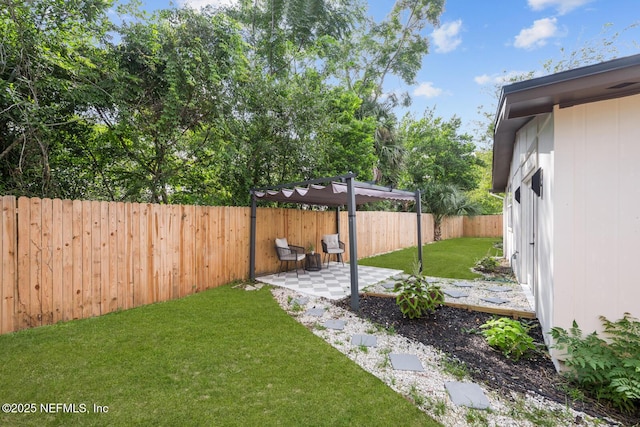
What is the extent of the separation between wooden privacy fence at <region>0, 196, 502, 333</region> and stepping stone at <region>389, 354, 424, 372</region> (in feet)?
12.8

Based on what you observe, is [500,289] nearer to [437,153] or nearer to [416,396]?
[416,396]

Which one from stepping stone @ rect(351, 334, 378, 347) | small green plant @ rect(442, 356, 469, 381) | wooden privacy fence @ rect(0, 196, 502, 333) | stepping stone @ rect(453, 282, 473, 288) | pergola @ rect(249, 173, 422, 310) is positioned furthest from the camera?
stepping stone @ rect(453, 282, 473, 288)

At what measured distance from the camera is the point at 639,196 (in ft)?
7.86

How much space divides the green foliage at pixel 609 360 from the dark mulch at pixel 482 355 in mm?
110

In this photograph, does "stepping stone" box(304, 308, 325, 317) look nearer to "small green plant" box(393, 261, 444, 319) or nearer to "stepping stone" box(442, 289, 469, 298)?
"small green plant" box(393, 261, 444, 319)

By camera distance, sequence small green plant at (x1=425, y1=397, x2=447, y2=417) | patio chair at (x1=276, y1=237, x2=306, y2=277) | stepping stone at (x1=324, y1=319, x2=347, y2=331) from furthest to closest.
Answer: patio chair at (x1=276, y1=237, x2=306, y2=277), stepping stone at (x1=324, y1=319, x2=347, y2=331), small green plant at (x1=425, y1=397, x2=447, y2=417)

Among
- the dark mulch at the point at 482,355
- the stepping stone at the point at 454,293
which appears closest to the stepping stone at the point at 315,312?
the dark mulch at the point at 482,355

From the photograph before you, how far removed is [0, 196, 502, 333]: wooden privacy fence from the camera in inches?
130

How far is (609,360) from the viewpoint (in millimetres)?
2217

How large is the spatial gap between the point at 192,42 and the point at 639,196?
6551 mm

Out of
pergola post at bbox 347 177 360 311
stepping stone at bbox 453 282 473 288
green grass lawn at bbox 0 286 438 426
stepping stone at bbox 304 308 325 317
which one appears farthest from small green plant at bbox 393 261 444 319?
stepping stone at bbox 453 282 473 288

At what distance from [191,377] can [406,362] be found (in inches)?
78.6

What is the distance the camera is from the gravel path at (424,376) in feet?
6.45

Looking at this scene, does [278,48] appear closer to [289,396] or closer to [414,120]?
[289,396]
